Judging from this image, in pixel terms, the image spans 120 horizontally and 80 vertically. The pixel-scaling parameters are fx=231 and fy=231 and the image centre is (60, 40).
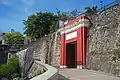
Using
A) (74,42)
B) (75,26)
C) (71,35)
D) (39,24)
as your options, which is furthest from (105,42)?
(39,24)

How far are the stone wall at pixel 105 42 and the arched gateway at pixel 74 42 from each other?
687 mm

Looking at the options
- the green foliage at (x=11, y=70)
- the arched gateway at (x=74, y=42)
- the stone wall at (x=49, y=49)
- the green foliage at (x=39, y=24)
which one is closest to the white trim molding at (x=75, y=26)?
the arched gateway at (x=74, y=42)

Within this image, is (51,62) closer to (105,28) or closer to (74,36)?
(74,36)

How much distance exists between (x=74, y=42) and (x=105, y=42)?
19.4 ft

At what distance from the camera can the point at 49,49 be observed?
28547 mm

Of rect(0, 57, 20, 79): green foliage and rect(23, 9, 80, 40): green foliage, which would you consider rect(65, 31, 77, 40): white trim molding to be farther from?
rect(23, 9, 80, 40): green foliage

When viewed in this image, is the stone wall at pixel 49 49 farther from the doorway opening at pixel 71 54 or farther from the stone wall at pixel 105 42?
the stone wall at pixel 105 42

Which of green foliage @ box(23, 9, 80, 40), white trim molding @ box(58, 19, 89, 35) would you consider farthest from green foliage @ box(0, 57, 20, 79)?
green foliage @ box(23, 9, 80, 40)

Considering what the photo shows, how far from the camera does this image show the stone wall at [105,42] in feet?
48.4

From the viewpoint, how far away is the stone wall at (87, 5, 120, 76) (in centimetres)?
1474


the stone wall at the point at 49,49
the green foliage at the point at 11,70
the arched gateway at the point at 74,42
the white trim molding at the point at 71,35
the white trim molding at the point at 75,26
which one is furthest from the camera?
the stone wall at the point at 49,49

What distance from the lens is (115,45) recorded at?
49.1ft

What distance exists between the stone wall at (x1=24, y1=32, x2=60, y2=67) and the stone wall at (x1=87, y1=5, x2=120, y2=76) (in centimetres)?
720

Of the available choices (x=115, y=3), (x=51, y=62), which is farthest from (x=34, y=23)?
(x=115, y=3)
